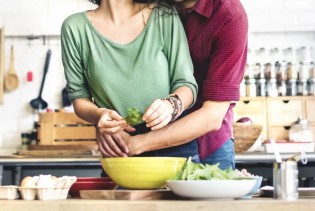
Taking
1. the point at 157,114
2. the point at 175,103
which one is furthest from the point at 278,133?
the point at 157,114

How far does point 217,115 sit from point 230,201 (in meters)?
0.55

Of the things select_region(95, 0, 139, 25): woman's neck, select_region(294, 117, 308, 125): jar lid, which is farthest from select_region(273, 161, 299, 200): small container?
select_region(294, 117, 308, 125): jar lid

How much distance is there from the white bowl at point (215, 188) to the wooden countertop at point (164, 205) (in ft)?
0.15

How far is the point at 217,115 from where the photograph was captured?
1.87m

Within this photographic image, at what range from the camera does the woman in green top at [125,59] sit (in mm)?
1872

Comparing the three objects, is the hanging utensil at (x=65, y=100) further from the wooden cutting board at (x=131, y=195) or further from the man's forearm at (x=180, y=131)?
A: the wooden cutting board at (x=131, y=195)

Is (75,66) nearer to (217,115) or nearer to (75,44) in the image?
(75,44)

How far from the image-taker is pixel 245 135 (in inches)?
144

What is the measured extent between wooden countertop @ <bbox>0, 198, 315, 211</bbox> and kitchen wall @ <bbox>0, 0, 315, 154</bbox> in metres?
3.55

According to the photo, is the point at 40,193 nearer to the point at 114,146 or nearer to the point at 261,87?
the point at 114,146

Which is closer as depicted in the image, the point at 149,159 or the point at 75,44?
the point at 149,159

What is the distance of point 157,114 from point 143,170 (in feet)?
0.53

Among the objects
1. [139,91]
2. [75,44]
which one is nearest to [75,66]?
[75,44]

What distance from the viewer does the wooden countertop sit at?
131 cm
